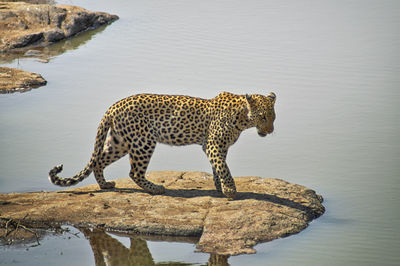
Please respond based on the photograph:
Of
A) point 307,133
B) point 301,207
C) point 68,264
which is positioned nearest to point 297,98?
point 307,133

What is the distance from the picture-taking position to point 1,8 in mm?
23609

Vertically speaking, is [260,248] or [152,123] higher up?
[152,123]

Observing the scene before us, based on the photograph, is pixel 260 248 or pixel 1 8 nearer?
pixel 260 248

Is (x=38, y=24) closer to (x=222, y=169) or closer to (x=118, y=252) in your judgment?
(x=222, y=169)

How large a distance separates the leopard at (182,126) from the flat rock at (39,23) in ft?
36.3

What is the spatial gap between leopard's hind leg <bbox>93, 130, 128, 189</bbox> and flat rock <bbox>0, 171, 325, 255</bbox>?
0.65ft

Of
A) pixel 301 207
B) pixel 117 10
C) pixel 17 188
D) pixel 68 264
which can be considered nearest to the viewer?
pixel 68 264

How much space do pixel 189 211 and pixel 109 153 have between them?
5.45ft

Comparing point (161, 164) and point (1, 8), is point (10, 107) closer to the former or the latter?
point (161, 164)

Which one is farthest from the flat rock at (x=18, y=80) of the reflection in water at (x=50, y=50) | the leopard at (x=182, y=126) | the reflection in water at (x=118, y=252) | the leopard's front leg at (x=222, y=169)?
the reflection in water at (x=118, y=252)

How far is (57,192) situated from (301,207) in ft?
11.9

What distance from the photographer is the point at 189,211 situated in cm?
1102

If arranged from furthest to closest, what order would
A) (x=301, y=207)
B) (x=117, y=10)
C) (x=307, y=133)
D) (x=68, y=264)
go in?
1. (x=117, y=10)
2. (x=307, y=133)
3. (x=301, y=207)
4. (x=68, y=264)

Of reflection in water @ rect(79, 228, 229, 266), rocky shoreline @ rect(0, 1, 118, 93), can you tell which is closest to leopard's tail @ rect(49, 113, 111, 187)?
reflection in water @ rect(79, 228, 229, 266)
